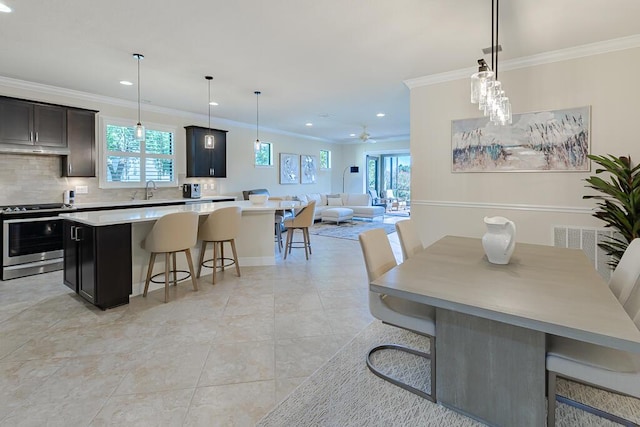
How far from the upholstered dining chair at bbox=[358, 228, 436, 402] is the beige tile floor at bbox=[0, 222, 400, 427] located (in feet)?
1.75

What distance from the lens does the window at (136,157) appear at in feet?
17.7

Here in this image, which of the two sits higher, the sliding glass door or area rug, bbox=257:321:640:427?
the sliding glass door

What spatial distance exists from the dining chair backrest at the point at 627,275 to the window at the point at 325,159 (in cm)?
913

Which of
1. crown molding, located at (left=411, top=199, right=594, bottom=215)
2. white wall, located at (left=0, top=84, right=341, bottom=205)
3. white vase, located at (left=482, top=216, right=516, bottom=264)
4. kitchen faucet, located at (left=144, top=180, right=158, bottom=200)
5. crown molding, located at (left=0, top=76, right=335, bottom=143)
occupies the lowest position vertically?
white vase, located at (left=482, top=216, right=516, bottom=264)

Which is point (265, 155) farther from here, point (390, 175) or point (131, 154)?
point (390, 175)

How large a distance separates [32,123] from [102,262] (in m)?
2.86

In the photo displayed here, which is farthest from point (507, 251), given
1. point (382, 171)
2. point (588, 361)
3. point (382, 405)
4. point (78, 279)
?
point (382, 171)

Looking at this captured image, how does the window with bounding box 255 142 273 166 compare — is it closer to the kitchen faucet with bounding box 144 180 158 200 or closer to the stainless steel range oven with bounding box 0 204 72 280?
the kitchen faucet with bounding box 144 180 158 200

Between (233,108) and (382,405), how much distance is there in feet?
18.4

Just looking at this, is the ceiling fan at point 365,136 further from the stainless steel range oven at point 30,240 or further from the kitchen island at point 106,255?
the stainless steel range oven at point 30,240

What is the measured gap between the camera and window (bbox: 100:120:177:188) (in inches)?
212

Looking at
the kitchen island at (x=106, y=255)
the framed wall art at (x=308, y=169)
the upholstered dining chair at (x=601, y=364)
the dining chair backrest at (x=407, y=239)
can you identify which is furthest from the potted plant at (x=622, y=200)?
the framed wall art at (x=308, y=169)

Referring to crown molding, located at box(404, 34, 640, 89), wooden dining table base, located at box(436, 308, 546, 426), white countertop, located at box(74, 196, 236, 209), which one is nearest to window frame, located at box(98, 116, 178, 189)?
white countertop, located at box(74, 196, 236, 209)

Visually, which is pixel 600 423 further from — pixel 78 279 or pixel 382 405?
pixel 78 279
